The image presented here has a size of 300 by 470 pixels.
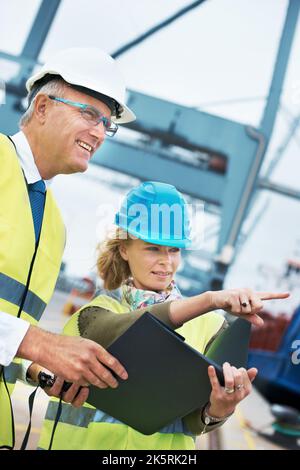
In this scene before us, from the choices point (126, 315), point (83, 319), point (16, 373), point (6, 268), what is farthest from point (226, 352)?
point (16, 373)

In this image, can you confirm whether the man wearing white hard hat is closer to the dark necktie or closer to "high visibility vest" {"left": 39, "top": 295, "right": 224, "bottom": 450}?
the dark necktie

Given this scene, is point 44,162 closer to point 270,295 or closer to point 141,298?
point 141,298

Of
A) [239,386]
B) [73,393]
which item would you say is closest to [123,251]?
[73,393]

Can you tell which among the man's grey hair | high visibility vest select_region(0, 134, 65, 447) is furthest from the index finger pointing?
the man's grey hair

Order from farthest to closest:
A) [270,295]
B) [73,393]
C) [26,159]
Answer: [26,159] → [73,393] → [270,295]

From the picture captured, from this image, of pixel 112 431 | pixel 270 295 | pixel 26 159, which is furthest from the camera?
pixel 112 431

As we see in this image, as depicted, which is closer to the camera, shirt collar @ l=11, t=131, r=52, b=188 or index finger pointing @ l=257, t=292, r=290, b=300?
index finger pointing @ l=257, t=292, r=290, b=300

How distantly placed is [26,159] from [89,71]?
0.25 meters

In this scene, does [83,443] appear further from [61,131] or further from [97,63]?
[97,63]

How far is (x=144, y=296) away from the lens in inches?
56.0

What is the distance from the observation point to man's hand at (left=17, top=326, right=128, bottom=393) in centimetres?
108

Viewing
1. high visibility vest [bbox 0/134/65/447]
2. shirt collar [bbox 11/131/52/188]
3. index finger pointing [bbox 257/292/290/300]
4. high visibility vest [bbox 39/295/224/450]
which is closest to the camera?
index finger pointing [bbox 257/292/290/300]

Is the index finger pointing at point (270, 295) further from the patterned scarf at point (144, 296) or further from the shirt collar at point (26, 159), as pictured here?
the shirt collar at point (26, 159)

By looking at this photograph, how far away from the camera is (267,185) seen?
12656mm
